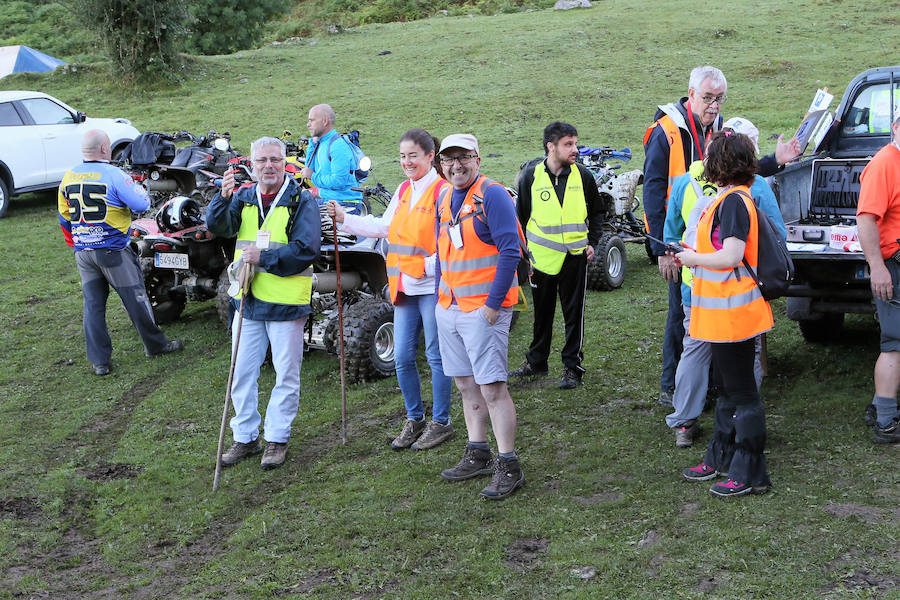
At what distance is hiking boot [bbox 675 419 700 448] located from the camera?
5.83 m

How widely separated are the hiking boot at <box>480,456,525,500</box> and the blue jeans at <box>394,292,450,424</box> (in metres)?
0.97

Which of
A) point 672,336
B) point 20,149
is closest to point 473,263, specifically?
point 672,336

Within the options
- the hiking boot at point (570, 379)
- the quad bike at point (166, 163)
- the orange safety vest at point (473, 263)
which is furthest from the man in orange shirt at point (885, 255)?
the quad bike at point (166, 163)

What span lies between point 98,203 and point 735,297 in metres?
5.76

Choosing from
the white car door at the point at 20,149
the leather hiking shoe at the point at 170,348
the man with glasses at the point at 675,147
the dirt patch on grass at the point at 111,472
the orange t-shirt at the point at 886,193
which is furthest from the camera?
the white car door at the point at 20,149

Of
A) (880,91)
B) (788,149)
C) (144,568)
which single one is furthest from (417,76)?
(144,568)

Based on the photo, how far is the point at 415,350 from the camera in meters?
6.29

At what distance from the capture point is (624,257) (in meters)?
10.4

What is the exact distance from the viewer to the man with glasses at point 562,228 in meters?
7.06

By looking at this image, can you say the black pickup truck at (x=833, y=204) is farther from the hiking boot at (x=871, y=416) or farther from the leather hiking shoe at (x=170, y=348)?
the leather hiking shoe at (x=170, y=348)

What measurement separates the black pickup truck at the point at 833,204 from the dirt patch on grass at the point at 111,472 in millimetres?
4649

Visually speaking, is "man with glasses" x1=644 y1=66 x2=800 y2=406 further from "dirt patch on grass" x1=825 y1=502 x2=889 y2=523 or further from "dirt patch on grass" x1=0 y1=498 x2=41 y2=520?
"dirt patch on grass" x1=0 y1=498 x2=41 y2=520

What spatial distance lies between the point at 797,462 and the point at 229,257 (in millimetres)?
5840

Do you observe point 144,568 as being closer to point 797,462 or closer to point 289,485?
point 289,485
